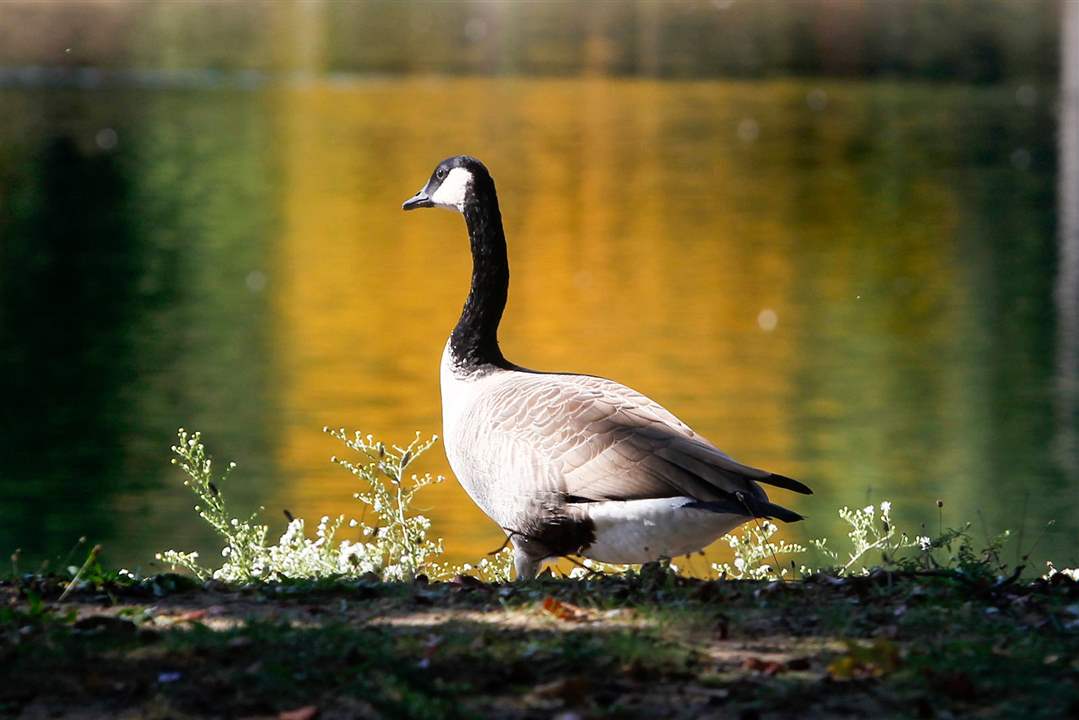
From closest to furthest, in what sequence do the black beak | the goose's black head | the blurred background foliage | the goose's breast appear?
the goose's breast
the goose's black head
the black beak
the blurred background foliage

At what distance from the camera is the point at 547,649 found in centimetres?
567

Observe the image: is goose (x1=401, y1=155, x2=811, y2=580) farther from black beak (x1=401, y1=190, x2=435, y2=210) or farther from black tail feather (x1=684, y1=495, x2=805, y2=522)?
black beak (x1=401, y1=190, x2=435, y2=210)

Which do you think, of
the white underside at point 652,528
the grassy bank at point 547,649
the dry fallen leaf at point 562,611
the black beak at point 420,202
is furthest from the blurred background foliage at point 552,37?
the dry fallen leaf at point 562,611

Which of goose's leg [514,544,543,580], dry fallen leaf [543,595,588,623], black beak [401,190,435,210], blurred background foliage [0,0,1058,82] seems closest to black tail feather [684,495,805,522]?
dry fallen leaf [543,595,588,623]

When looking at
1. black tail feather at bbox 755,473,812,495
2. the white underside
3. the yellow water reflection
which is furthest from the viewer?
the yellow water reflection

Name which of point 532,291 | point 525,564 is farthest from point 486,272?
point 532,291

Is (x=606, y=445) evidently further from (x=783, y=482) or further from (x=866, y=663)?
(x=866, y=663)

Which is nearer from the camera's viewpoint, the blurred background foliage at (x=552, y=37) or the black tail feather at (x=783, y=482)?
the black tail feather at (x=783, y=482)

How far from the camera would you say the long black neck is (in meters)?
9.39

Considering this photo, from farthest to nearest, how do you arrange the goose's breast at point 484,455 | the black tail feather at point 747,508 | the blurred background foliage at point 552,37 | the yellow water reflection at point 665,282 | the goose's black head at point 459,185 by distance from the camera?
the blurred background foliage at point 552,37
the yellow water reflection at point 665,282
the goose's black head at point 459,185
the goose's breast at point 484,455
the black tail feather at point 747,508

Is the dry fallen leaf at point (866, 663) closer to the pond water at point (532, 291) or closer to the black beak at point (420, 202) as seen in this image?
the pond water at point (532, 291)

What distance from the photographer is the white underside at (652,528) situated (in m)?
7.09

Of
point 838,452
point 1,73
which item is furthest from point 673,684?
point 1,73

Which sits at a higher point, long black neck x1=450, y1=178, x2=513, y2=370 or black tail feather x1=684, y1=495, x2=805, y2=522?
long black neck x1=450, y1=178, x2=513, y2=370
